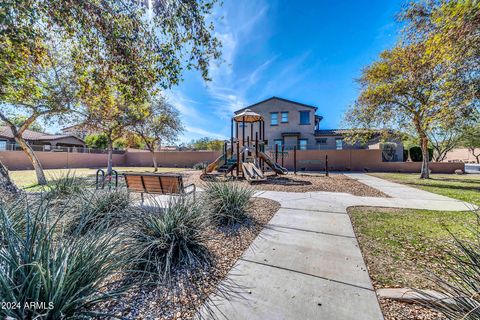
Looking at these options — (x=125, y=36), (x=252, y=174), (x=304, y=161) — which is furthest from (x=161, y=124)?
(x=304, y=161)

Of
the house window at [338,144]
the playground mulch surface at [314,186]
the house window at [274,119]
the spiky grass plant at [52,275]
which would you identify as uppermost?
the house window at [274,119]

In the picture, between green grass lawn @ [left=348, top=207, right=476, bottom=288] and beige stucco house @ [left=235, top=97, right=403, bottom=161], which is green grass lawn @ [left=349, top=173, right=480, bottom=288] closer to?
green grass lawn @ [left=348, top=207, right=476, bottom=288]

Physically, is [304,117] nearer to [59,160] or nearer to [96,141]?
[59,160]

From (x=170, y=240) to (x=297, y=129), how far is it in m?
21.6

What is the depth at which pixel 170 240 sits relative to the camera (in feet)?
8.52

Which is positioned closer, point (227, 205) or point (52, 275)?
point (52, 275)

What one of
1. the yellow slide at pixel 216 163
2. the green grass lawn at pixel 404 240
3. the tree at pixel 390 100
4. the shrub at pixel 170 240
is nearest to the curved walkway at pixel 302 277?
the green grass lawn at pixel 404 240

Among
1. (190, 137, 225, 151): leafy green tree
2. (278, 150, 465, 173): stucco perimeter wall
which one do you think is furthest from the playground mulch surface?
(190, 137, 225, 151): leafy green tree

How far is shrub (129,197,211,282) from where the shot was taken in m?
2.39

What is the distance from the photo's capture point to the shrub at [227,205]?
3.96 m

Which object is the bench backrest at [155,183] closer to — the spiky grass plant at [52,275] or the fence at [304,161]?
the spiky grass plant at [52,275]

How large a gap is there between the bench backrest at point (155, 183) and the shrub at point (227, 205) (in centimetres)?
74

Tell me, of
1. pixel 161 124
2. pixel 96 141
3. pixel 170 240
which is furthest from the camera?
pixel 96 141

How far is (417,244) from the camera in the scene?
124 inches
